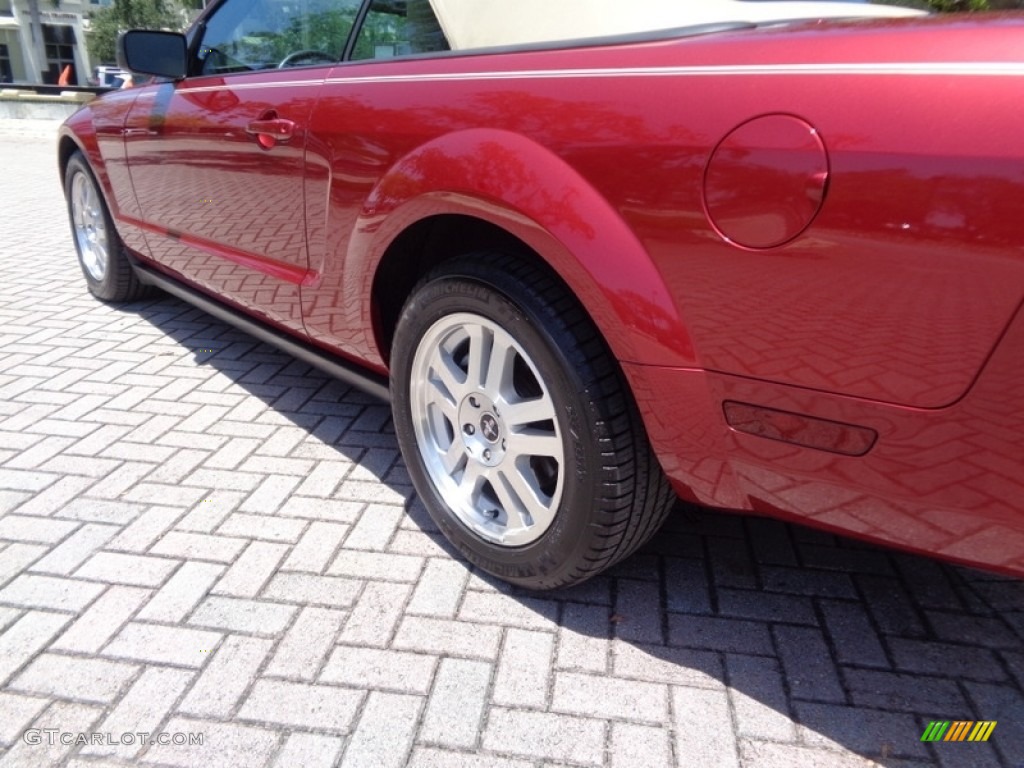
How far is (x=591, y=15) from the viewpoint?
190 cm

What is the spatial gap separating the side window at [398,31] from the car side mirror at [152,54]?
3.76ft

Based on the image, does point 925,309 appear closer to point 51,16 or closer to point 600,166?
point 600,166

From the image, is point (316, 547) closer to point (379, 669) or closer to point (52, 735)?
point (379, 669)

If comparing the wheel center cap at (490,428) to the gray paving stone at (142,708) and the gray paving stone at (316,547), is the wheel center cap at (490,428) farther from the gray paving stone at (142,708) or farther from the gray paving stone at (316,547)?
the gray paving stone at (142,708)

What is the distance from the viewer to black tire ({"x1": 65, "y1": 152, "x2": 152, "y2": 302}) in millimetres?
4426

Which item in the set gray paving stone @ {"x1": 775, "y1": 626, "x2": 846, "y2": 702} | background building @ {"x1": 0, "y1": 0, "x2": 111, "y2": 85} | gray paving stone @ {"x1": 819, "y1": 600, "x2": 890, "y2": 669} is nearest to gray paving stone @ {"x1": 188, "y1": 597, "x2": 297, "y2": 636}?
gray paving stone @ {"x1": 775, "y1": 626, "x2": 846, "y2": 702}

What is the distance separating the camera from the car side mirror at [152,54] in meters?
3.21

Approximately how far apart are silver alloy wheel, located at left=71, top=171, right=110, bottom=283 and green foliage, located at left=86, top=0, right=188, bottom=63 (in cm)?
4096

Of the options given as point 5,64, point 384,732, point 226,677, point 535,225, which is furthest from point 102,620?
point 5,64

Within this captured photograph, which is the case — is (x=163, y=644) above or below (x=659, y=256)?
below

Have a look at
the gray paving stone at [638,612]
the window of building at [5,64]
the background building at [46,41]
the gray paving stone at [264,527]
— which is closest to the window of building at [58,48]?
the background building at [46,41]

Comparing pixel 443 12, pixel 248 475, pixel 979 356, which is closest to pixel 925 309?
pixel 979 356

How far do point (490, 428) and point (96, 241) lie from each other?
11.8 feet

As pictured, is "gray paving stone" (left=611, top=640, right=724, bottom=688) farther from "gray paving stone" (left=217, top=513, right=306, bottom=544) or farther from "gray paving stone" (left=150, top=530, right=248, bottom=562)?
"gray paving stone" (left=150, top=530, right=248, bottom=562)
